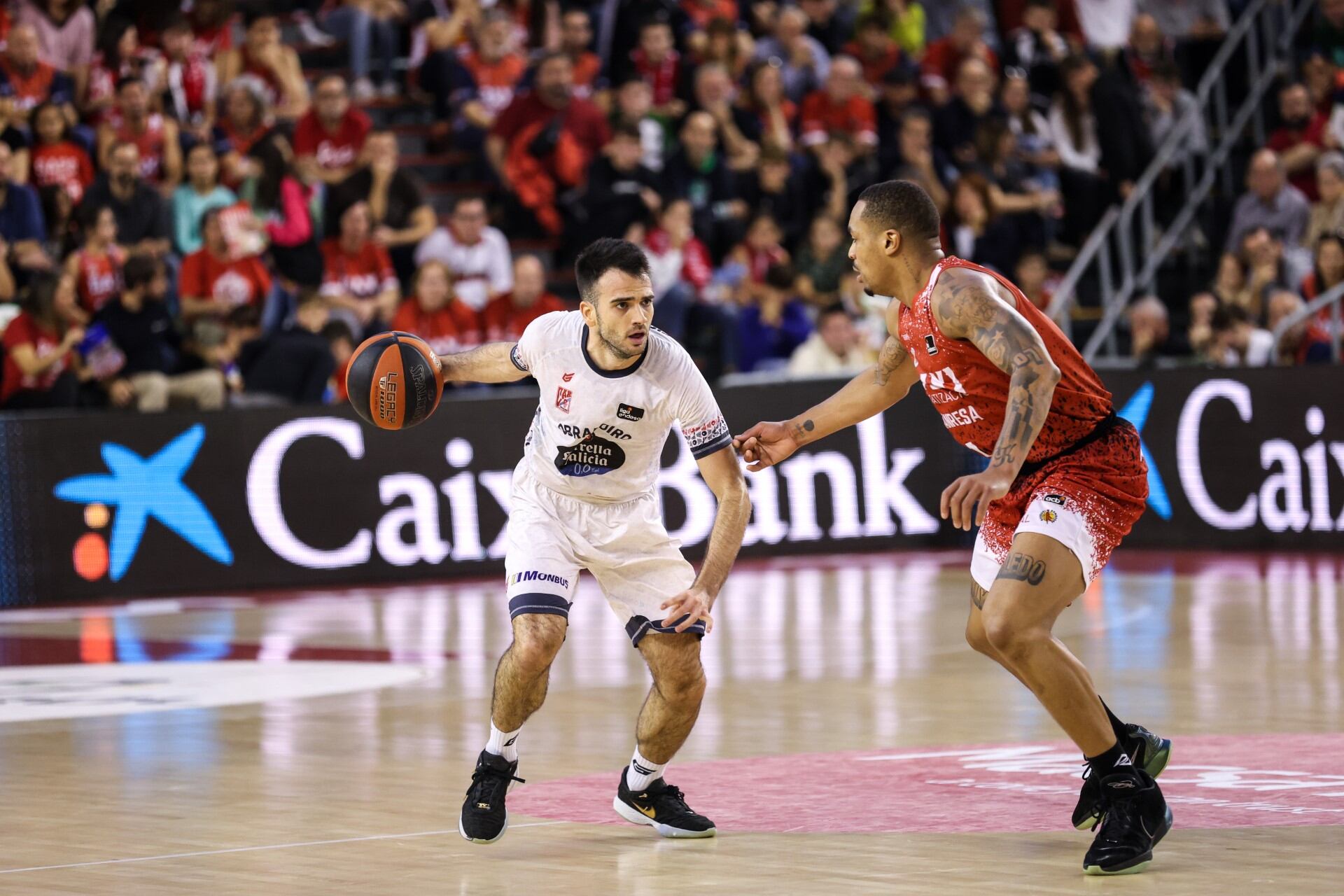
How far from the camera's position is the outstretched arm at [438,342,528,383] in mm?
7660

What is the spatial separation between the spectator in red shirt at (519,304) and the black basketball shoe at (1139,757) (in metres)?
10.1

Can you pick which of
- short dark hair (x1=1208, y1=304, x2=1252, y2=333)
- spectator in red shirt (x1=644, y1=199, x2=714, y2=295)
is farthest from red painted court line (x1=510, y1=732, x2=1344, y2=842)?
spectator in red shirt (x1=644, y1=199, x2=714, y2=295)

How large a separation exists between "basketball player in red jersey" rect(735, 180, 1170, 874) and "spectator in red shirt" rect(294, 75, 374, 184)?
Answer: 11348mm

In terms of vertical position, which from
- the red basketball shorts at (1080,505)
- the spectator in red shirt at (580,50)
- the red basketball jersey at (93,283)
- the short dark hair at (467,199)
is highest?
the spectator in red shirt at (580,50)

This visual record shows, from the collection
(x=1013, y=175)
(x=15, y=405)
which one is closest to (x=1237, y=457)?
(x=1013, y=175)

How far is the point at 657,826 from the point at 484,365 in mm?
1745

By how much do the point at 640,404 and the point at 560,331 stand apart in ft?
1.32

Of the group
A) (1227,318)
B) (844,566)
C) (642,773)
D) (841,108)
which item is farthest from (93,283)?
(642,773)

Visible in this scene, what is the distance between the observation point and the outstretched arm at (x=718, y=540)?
7.04 meters

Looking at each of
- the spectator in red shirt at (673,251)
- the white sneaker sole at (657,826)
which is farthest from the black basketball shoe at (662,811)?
the spectator in red shirt at (673,251)

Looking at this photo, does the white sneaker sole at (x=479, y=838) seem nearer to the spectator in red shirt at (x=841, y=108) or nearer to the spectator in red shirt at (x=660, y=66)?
the spectator in red shirt at (x=660, y=66)

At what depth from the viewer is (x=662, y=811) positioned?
290 inches

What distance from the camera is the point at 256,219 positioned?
17.2 metres

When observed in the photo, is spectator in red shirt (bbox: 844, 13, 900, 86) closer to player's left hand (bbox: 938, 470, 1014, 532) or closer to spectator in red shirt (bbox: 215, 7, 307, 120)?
spectator in red shirt (bbox: 215, 7, 307, 120)
